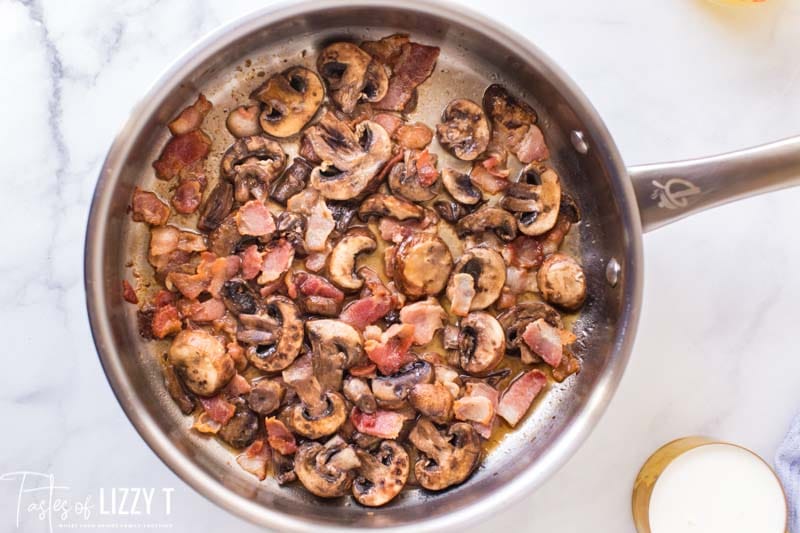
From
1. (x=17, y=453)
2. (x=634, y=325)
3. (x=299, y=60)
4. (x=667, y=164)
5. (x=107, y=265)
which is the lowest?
(x=17, y=453)

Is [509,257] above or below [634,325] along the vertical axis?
above

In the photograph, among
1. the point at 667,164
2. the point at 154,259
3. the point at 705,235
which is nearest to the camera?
the point at 667,164

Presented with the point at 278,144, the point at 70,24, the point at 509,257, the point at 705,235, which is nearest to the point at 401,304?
the point at 509,257

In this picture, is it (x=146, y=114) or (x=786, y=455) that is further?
(x=786, y=455)

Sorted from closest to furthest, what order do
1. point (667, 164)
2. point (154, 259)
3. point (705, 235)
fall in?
point (667, 164)
point (154, 259)
point (705, 235)

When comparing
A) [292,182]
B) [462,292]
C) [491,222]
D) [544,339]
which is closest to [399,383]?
[462,292]

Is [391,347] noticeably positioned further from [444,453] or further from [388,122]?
[388,122]

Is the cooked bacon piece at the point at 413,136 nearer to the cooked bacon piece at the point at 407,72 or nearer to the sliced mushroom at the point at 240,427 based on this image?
the cooked bacon piece at the point at 407,72

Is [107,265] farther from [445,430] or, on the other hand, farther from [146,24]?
[445,430]
